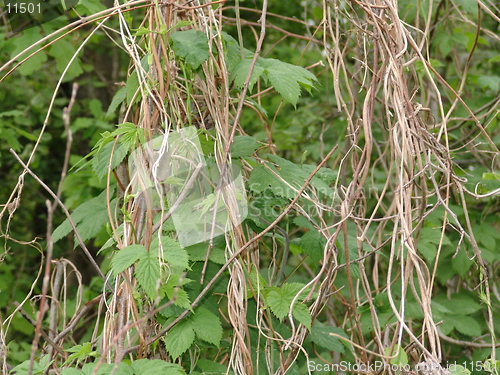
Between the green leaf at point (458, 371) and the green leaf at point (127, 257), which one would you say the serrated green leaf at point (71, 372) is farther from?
the green leaf at point (458, 371)

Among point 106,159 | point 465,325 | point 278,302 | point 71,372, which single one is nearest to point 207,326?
point 278,302

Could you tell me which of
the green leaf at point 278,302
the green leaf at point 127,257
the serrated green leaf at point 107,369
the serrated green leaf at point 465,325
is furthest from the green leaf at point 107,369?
the serrated green leaf at point 465,325

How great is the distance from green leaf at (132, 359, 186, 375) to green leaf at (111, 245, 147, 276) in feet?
0.76

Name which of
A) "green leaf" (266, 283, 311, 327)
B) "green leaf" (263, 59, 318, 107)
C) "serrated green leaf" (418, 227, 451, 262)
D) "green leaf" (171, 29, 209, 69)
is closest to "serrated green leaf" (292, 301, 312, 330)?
"green leaf" (266, 283, 311, 327)

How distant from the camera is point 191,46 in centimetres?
129

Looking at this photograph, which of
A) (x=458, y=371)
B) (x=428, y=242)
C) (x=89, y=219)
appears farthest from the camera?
(x=428, y=242)

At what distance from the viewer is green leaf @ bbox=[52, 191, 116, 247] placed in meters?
1.70

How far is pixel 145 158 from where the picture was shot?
132 centimetres

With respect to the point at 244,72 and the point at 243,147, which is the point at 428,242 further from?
the point at 244,72

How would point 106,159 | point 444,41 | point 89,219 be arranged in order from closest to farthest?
1. point 106,159
2. point 89,219
3. point 444,41

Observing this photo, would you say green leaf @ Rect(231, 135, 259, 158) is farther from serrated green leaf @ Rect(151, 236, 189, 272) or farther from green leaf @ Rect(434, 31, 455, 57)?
green leaf @ Rect(434, 31, 455, 57)

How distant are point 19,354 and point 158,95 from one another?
83.4 inches

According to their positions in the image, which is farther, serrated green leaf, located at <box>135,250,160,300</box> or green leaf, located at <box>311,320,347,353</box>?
green leaf, located at <box>311,320,347,353</box>

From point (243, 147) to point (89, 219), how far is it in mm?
626
